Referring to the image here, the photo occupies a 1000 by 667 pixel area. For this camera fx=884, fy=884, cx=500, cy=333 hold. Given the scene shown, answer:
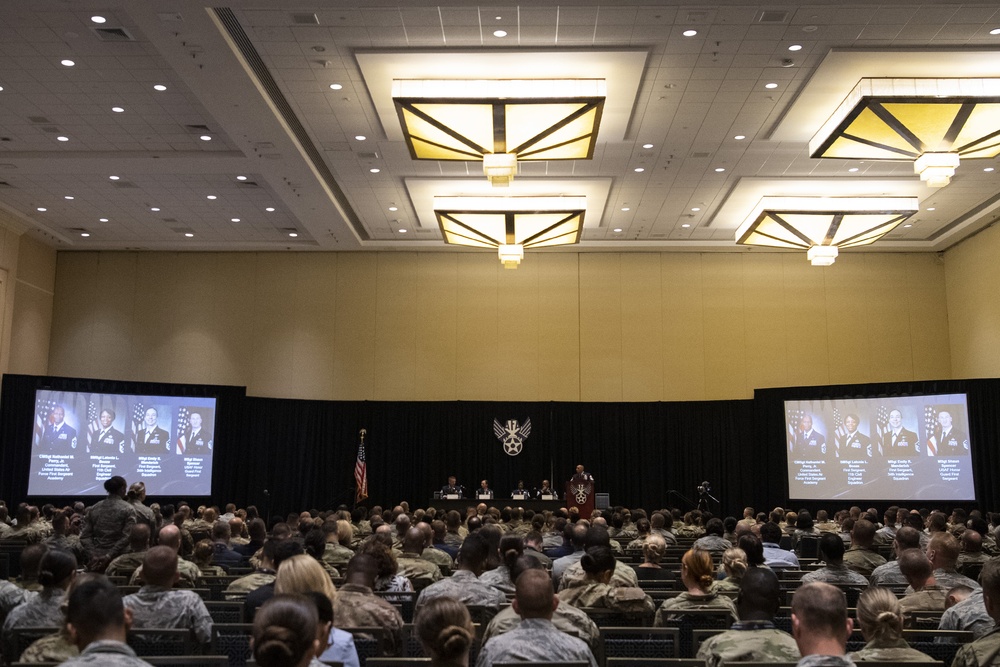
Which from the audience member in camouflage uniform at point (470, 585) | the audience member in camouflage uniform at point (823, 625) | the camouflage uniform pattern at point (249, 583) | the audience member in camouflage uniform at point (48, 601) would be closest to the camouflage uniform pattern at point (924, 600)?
the audience member in camouflage uniform at point (470, 585)

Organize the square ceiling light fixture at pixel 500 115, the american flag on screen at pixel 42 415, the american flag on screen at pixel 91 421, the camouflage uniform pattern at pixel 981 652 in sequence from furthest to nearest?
the american flag on screen at pixel 91 421 → the american flag on screen at pixel 42 415 → the square ceiling light fixture at pixel 500 115 → the camouflage uniform pattern at pixel 981 652

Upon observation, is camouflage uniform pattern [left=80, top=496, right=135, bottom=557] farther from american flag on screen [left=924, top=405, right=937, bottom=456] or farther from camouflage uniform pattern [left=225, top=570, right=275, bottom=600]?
american flag on screen [left=924, top=405, right=937, bottom=456]

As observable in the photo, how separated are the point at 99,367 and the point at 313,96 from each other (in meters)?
11.5

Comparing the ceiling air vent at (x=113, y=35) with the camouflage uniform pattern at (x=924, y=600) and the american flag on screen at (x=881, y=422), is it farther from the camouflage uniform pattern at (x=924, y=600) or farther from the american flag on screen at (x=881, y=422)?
the american flag on screen at (x=881, y=422)

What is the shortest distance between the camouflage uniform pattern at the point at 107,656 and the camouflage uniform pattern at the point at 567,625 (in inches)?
66.6

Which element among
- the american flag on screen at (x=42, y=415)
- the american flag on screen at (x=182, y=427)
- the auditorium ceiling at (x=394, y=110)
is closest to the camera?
the auditorium ceiling at (x=394, y=110)


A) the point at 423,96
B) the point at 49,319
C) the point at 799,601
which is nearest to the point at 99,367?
the point at 49,319

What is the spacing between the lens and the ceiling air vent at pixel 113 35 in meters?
10.9

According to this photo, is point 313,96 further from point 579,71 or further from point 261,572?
point 261,572

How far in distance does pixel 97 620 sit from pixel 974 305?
68.4 feet

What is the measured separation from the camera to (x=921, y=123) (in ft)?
41.0

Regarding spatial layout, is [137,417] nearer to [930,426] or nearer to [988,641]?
[930,426]

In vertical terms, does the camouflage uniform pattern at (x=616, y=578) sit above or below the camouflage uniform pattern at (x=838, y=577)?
above

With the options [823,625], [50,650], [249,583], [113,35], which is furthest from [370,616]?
[113,35]
